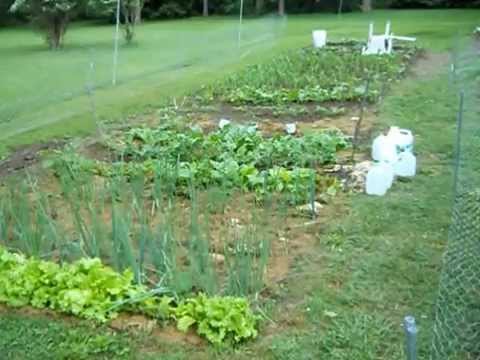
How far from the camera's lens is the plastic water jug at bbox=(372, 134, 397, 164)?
517 centimetres

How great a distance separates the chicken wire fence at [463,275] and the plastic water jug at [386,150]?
18.2 inches

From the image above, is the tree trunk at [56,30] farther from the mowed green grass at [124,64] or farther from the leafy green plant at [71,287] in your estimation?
the leafy green plant at [71,287]

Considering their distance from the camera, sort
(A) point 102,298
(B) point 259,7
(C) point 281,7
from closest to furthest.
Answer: (A) point 102,298 → (C) point 281,7 → (B) point 259,7

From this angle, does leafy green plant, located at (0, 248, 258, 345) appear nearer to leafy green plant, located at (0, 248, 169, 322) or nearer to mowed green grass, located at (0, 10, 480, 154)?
leafy green plant, located at (0, 248, 169, 322)

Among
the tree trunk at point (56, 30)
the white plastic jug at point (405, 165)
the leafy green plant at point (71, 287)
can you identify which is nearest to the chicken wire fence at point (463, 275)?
the white plastic jug at point (405, 165)

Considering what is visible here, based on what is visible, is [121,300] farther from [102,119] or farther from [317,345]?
[102,119]

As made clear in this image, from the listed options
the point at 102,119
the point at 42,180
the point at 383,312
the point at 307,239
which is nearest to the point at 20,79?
the point at 102,119

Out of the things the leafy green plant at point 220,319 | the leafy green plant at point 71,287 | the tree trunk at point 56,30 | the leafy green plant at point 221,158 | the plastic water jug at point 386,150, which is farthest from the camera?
the tree trunk at point 56,30

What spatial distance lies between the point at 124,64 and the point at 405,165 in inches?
331

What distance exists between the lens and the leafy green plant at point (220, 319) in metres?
2.97

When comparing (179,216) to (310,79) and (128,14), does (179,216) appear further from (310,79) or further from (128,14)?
(128,14)

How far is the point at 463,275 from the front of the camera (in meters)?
3.38

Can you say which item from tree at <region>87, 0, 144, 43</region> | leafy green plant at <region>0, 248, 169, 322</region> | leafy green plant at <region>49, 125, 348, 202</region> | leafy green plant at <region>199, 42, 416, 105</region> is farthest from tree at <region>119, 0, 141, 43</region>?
leafy green plant at <region>0, 248, 169, 322</region>

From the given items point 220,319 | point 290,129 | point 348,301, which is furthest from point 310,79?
point 220,319
